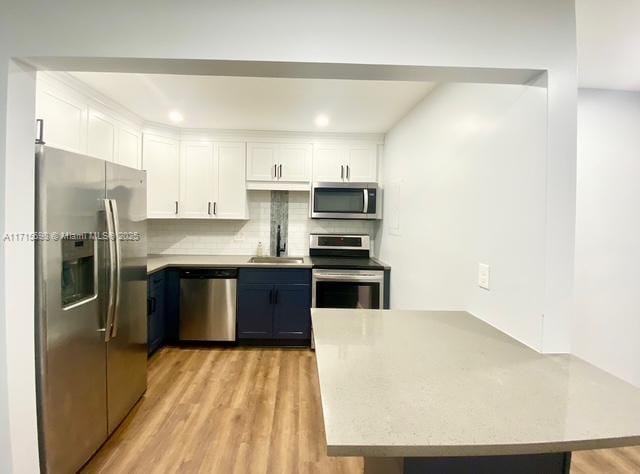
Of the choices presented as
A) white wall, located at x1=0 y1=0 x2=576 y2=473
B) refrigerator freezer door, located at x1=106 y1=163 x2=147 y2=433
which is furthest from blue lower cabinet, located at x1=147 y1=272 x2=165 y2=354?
white wall, located at x1=0 y1=0 x2=576 y2=473

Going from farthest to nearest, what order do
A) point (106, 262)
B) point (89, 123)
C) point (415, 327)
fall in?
point (89, 123), point (106, 262), point (415, 327)

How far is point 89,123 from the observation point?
2525 millimetres

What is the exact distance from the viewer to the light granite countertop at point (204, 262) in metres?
3.29

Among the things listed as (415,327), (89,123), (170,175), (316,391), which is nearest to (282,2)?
(415,327)

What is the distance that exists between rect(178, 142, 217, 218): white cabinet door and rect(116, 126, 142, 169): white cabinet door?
452mm

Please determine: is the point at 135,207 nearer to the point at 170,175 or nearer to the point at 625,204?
the point at 170,175

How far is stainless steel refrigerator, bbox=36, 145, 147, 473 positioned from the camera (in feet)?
4.75

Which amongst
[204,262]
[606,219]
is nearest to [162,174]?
[204,262]

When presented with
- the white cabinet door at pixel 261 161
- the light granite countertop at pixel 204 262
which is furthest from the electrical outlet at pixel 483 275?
the white cabinet door at pixel 261 161

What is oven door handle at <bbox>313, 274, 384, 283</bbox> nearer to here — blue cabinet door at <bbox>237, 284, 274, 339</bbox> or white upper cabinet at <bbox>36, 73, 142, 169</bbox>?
blue cabinet door at <bbox>237, 284, 274, 339</bbox>

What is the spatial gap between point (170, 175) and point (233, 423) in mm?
2595

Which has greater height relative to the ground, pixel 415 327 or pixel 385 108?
pixel 385 108

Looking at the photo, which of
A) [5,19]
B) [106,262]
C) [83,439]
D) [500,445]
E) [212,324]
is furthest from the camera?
[212,324]

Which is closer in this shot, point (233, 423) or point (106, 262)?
point (106, 262)
